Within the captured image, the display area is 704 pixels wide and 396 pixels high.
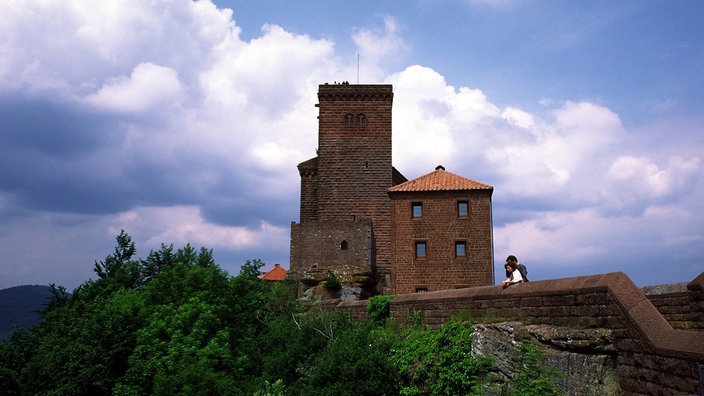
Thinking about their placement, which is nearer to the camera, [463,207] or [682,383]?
[682,383]

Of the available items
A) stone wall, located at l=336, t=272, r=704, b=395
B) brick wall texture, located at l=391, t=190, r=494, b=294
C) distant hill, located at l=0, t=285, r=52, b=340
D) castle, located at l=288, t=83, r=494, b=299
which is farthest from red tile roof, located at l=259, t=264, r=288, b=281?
distant hill, located at l=0, t=285, r=52, b=340

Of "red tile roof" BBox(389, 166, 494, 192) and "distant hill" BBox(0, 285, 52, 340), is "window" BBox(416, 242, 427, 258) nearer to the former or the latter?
"red tile roof" BBox(389, 166, 494, 192)

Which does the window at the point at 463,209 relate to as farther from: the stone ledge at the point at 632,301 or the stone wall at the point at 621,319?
the stone ledge at the point at 632,301

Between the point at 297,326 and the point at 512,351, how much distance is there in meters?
14.3

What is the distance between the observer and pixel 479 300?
40.9 ft

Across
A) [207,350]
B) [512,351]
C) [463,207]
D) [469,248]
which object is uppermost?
[463,207]

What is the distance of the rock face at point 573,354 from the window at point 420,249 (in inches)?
762

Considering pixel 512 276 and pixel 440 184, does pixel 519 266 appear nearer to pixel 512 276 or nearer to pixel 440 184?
pixel 512 276

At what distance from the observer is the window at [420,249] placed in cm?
3023

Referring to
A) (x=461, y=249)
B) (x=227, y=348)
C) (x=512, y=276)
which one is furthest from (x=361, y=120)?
(x=512, y=276)

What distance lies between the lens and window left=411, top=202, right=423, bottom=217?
1206 inches

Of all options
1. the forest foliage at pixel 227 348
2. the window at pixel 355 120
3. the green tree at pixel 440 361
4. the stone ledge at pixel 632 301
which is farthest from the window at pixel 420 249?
the stone ledge at pixel 632 301

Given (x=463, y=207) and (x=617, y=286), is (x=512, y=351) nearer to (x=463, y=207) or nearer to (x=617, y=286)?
(x=617, y=286)

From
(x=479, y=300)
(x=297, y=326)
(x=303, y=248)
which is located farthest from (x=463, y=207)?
(x=479, y=300)
